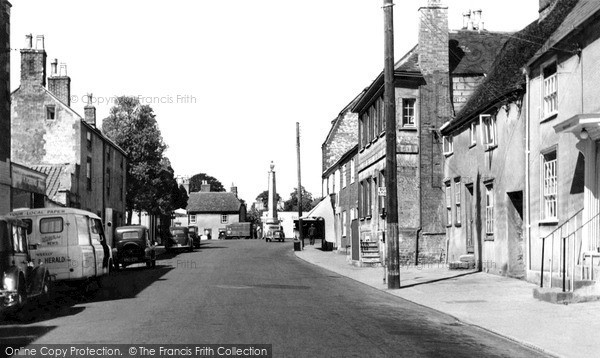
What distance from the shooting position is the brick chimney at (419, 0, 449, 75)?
30.4m

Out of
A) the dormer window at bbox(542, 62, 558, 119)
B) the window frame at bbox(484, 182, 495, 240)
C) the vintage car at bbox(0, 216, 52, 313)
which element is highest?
the dormer window at bbox(542, 62, 558, 119)

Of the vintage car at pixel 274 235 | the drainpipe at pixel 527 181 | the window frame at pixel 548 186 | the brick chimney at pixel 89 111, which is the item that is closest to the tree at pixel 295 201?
the vintage car at pixel 274 235

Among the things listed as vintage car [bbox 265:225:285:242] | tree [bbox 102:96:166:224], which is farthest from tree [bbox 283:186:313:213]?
tree [bbox 102:96:166:224]

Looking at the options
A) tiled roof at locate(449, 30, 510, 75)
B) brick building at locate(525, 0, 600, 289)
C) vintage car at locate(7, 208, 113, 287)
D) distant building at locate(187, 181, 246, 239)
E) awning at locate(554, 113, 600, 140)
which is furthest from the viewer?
distant building at locate(187, 181, 246, 239)

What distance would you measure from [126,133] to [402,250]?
27.5 m

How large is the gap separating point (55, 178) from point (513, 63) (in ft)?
78.9

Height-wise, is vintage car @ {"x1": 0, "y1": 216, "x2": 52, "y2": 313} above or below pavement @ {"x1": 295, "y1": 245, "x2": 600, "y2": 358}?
above

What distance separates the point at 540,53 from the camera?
62.6 feet

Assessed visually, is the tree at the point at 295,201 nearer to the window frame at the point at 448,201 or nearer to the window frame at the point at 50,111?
the window frame at the point at 50,111

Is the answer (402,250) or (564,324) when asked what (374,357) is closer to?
(564,324)

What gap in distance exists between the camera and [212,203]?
10900 centimetres

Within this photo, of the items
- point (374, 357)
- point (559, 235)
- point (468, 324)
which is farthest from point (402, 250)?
point (374, 357)

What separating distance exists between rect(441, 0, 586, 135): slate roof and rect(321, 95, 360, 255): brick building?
8.90 m

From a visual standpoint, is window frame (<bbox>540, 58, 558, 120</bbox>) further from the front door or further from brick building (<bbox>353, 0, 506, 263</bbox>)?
brick building (<bbox>353, 0, 506, 263</bbox>)
